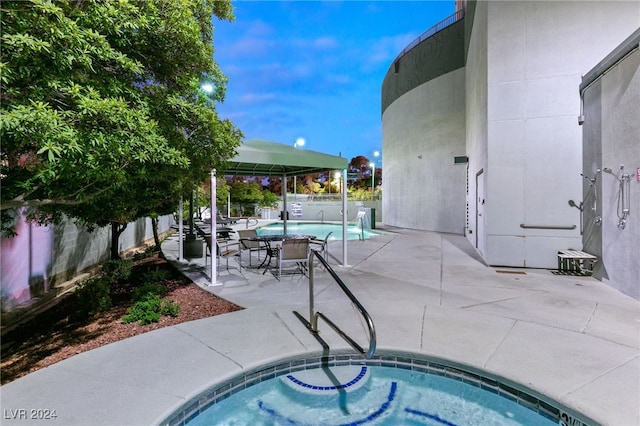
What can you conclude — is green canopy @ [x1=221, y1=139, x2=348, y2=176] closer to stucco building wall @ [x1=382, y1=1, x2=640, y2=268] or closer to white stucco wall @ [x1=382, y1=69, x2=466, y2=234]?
stucco building wall @ [x1=382, y1=1, x2=640, y2=268]

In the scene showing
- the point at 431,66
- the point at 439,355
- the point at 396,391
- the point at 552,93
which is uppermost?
the point at 431,66

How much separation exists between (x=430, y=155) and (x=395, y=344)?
1400cm

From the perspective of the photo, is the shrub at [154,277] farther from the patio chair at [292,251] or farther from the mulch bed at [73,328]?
the patio chair at [292,251]

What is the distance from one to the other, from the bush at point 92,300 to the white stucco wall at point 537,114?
300 inches

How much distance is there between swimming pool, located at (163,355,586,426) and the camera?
2.45 m

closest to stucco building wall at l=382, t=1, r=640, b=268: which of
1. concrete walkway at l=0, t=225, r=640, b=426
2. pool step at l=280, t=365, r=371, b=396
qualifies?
concrete walkway at l=0, t=225, r=640, b=426

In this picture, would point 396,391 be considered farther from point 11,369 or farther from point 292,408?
point 11,369

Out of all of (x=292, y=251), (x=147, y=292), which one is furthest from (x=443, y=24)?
(x=147, y=292)

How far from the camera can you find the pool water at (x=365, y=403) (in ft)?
8.09

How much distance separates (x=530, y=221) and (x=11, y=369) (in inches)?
348

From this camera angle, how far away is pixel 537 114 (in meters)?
6.96

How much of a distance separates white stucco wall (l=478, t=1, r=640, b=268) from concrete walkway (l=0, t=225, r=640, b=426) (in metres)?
1.31

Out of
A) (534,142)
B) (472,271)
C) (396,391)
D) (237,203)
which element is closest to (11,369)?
(396,391)

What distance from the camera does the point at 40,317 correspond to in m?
4.48
